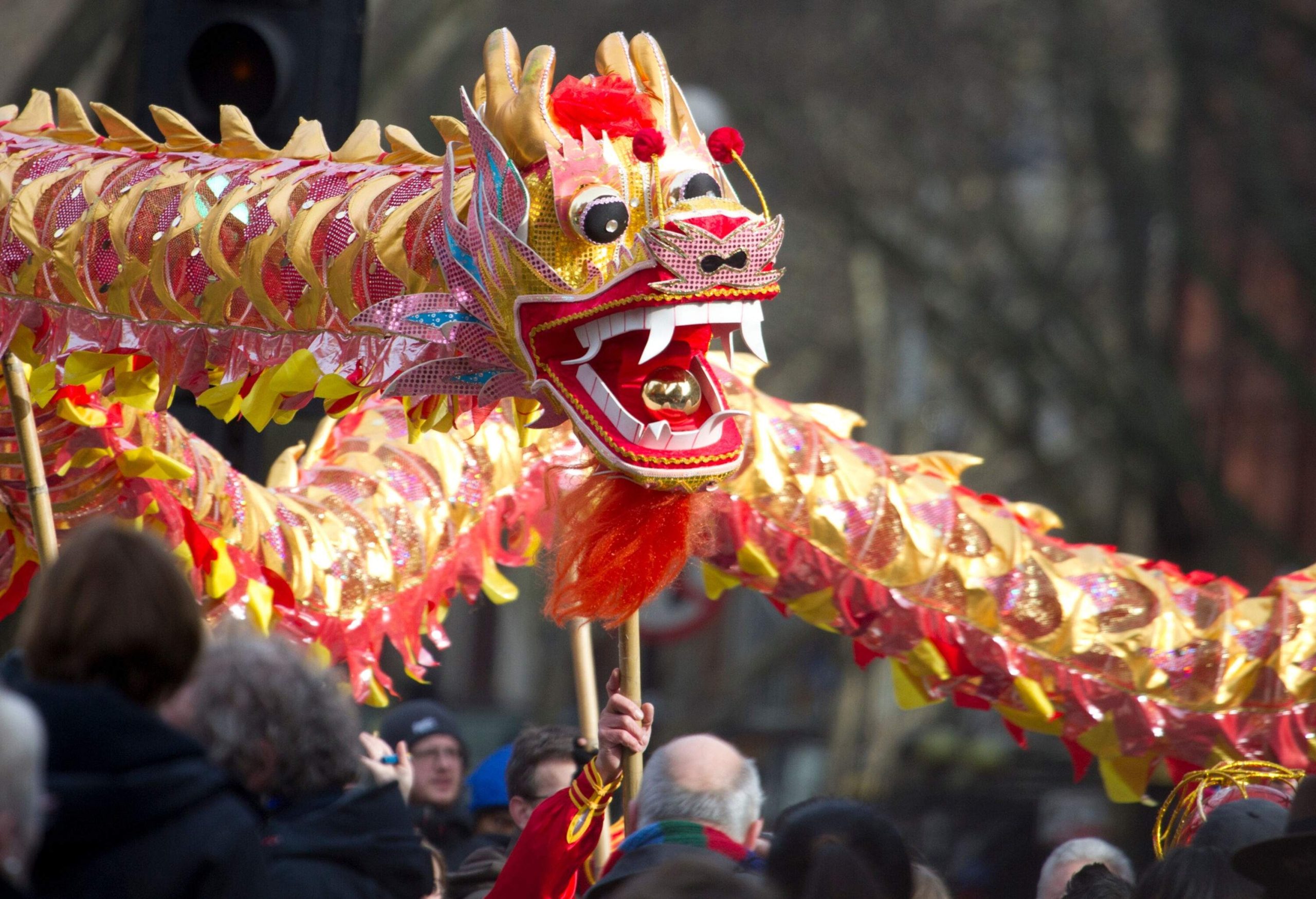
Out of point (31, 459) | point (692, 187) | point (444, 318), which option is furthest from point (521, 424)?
point (31, 459)

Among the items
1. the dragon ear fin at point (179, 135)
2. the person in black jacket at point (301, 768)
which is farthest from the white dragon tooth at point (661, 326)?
the dragon ear fin at point (179, 135)

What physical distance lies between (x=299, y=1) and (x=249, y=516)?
5.24ft

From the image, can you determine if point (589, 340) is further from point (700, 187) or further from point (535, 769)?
point (535, 769)

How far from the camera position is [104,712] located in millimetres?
1986

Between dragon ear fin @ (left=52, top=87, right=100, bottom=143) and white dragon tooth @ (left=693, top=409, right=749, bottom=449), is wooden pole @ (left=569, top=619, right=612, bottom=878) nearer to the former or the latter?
white dragon tooth @ (left=693, top=409, right=749, bottom=449)

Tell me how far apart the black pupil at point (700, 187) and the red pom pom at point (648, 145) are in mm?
62

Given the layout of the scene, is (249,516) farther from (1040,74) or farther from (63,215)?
(1040,74)

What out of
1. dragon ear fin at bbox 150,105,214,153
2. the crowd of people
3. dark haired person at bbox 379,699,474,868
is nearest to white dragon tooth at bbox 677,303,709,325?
the crowd of people

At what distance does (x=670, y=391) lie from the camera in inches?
114

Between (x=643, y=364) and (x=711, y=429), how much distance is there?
141mm

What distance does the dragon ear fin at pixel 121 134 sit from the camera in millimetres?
3459

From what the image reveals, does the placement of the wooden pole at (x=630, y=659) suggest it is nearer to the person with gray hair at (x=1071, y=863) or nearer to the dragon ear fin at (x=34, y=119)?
the person with gray hair at (x=1071, y=863)

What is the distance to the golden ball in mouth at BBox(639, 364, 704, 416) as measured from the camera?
9.49 feet

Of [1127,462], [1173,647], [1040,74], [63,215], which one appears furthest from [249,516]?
[1040,74]
